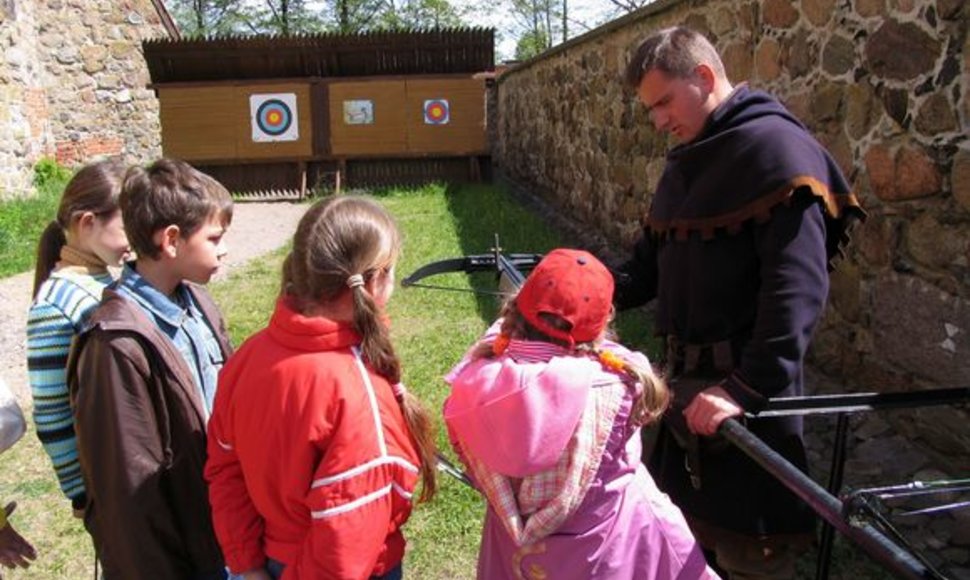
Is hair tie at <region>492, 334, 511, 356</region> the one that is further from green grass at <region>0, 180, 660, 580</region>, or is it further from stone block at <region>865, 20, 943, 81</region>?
stone block at <region>865, 20, 943, 81</region>

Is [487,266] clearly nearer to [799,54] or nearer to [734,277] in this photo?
[734,277]

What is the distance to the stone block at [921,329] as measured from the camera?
2779 millimetres

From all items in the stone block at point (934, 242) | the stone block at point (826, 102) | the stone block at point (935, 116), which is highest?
the stone block at point (826, 102)

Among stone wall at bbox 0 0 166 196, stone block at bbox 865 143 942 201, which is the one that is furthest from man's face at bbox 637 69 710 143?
stone wall at bbox 0 0 166 196

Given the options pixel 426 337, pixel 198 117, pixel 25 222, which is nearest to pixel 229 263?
pixel 25 222

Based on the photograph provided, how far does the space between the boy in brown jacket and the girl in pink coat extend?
0.67 m

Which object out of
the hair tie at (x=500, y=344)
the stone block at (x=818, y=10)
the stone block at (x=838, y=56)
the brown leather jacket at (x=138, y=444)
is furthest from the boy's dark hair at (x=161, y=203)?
the stone block at (x=818, y=10)

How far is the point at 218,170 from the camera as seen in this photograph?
51.2 ft

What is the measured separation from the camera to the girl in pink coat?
1.66 metres

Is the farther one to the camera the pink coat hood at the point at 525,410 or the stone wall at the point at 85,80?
the stone wall at the point at 85,80

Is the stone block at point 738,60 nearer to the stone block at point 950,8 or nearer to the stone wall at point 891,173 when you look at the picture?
the stone wall at point 891,173

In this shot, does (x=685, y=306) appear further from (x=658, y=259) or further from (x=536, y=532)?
(x=536, y=532)

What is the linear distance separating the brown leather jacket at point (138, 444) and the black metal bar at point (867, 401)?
1326 millimetres

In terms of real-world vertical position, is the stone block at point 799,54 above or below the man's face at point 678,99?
above
